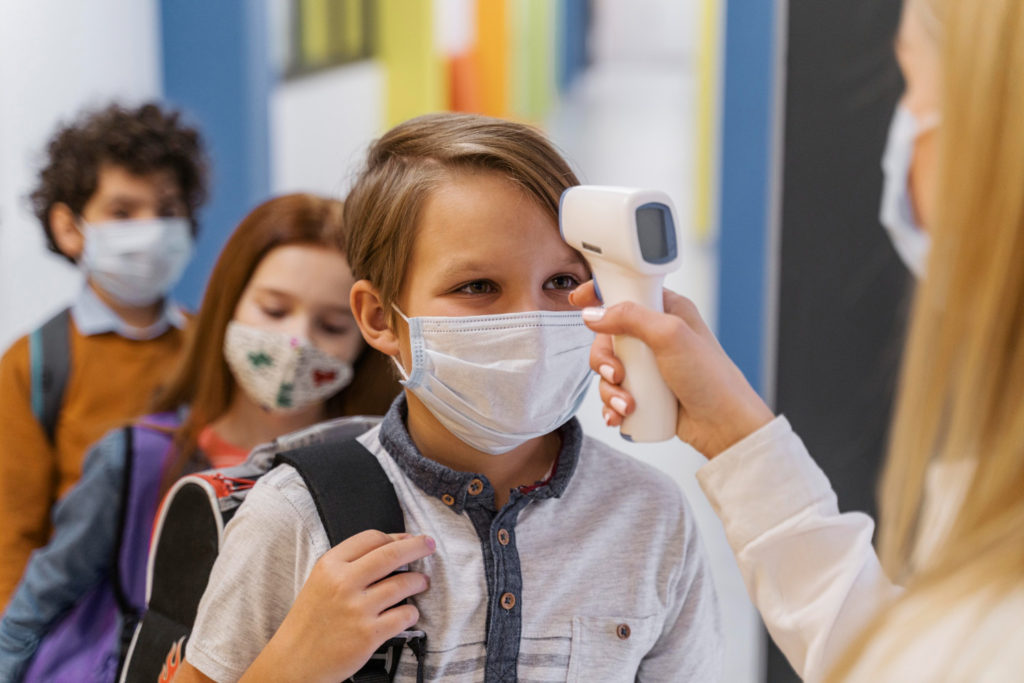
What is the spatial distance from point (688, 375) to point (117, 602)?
1395 millimetres

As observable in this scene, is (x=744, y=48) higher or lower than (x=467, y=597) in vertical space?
higher

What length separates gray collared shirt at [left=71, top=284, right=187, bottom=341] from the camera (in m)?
2.40

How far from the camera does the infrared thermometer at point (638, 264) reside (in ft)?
3.72

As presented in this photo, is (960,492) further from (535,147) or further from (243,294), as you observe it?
(243,294)

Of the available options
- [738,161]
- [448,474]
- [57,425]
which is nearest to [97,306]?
[57,425]

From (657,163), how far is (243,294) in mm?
10011

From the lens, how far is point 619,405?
1164 millimetres

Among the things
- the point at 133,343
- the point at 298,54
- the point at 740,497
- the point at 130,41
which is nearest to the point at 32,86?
the point at 130,41

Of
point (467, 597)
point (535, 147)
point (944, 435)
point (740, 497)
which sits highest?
point (535, 147)

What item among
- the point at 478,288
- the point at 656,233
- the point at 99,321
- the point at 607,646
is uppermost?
the point at 656,233

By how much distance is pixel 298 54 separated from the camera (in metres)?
6.71

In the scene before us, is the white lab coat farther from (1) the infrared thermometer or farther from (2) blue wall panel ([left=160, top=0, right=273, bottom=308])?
(2) blue wall panel ([left=160, top=0, right=273, bottom=308])

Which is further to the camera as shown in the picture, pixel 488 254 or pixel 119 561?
pixel 119 561

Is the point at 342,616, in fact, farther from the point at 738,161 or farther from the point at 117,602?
the point at 738,161
